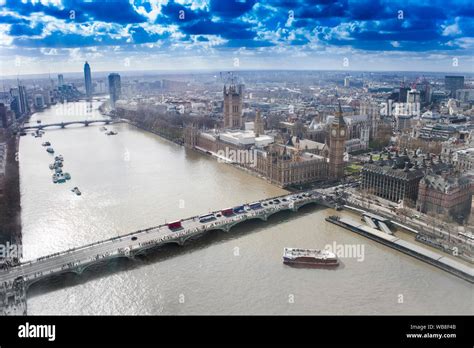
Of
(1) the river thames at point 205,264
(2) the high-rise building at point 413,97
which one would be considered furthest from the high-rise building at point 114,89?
(1) the river thames at point 205,264

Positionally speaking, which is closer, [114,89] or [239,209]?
[239,209]

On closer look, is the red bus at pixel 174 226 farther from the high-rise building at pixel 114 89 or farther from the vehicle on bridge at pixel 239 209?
the high-rise building at pixel 114 89

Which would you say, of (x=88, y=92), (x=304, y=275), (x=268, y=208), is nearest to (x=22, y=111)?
(x=88, y=92)

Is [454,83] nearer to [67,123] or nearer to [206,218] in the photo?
[67,123]

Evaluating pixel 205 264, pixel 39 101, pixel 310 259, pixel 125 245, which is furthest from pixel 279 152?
pixel 39 101
